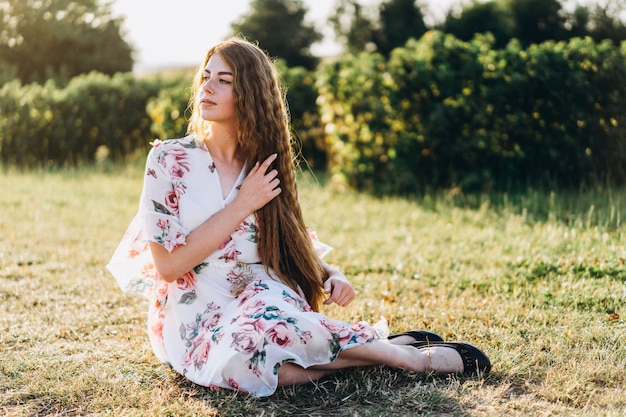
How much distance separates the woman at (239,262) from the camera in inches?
131

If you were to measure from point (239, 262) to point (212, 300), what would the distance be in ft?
0.77

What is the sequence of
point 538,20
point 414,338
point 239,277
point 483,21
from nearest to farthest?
point 239,277 → point 414,338 → point 538,20 → point 483,21

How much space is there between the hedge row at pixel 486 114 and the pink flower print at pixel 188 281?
5.57 metres

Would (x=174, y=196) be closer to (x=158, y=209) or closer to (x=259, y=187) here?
(x=158, y=209)

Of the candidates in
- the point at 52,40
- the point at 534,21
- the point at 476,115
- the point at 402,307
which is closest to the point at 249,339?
the point at 402,307

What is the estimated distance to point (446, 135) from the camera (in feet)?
28.8

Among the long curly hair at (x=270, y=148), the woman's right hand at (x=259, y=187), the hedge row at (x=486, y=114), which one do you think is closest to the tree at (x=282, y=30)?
the hedge row at (x=486, y=114)

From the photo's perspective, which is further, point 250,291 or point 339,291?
point 339,291

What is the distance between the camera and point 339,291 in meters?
3.72

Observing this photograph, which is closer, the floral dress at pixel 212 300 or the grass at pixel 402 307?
the floral dress at pixel 212 300

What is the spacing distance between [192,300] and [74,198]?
20.8 ft

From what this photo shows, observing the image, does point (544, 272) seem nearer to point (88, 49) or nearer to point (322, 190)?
point (322, 190)

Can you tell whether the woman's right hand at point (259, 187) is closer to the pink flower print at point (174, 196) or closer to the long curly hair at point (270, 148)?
the long curly hair at point (270, 148)

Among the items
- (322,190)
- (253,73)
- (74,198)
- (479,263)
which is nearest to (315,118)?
(322,190)
